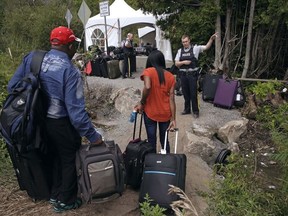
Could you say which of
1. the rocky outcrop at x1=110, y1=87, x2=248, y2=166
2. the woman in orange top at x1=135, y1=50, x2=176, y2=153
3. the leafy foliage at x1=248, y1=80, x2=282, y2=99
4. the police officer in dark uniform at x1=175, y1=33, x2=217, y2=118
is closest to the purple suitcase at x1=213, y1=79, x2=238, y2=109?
the rocky outcrop at x1=110, y1=87, x2=248, y2=166

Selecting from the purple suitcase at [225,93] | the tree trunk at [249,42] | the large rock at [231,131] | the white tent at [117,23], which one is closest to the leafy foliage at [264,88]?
the tree trunk at [249,42]

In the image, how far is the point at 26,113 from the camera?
10.8ft

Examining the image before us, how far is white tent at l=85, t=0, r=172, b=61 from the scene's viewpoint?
19.6m

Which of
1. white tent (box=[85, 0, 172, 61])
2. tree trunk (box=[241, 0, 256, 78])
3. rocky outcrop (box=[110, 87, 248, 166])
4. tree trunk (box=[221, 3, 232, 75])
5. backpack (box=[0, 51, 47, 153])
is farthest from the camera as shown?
white tent (box=[85, 0, 172, 61])

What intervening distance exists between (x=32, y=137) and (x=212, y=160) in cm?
385

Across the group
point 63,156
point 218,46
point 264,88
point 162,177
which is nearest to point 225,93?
point 264,88

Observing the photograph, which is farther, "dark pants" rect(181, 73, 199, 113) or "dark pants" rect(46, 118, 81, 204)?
"dark pants" rect(181, 73, 199, 113)

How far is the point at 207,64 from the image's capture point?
36.8 ft

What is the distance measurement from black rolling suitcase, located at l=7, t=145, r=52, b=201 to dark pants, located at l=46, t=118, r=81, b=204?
2.9 inches

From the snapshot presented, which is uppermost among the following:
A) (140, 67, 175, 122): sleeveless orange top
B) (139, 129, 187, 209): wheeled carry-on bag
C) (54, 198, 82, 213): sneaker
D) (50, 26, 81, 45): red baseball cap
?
(50, 26, 81, 45): red baseball cap

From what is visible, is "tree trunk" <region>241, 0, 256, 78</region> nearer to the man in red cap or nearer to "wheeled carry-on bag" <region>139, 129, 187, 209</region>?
"wheeled carry-on bag" <region>139, 129, 187, 209</region>

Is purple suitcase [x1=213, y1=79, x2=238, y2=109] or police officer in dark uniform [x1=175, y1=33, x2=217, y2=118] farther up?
police officer in dark uniform [x1=175, y1=33, x2=217, y2=118]

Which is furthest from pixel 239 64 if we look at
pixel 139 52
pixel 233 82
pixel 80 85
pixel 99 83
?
pixel 139 52

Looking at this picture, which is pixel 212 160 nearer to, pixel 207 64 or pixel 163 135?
pixel 163 135
